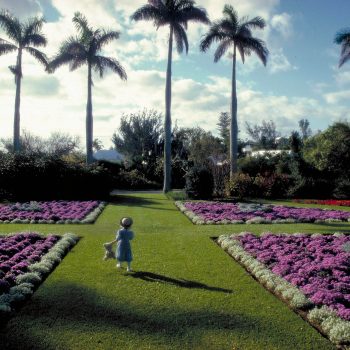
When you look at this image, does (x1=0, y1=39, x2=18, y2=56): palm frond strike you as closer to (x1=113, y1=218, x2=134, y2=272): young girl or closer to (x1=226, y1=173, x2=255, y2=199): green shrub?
(x1=226, y1=173, x2=255, y2=199): green shrub

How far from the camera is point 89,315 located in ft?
19.8

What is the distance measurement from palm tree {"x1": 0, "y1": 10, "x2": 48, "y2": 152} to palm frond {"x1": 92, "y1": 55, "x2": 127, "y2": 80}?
3979 millimetres

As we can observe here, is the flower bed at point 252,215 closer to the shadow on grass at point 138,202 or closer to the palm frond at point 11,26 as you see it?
the shadow on grass at point 138,202

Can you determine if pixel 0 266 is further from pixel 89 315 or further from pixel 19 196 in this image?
pixel 19 196

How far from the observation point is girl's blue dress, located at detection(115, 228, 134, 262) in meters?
8.28

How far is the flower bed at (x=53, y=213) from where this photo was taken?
589 inches

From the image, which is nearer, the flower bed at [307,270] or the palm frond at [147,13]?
the flower bed at [307,270]

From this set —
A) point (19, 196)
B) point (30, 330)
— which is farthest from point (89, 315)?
point (19, 196)

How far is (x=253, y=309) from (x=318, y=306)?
99cm

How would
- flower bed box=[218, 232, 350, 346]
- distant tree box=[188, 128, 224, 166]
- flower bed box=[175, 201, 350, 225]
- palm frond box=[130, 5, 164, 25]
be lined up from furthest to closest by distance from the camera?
1. distant tree box=[188, 128, 224, 166]
2. palm frond box=[130, 5, 164, 25]
3. flower bed box=[175, 201, 350, 225]
4. flower bed box=[218, 232, 350, 346]

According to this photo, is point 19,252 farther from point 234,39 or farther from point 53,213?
point 234,39

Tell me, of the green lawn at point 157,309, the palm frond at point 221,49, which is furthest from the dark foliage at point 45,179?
the palm frond at point 221,49

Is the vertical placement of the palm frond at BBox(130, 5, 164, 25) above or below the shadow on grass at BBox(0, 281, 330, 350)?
above

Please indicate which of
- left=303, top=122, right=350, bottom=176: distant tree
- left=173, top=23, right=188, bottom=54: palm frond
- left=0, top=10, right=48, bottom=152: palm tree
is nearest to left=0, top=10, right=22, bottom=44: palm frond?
left=0, top=10, right=48, bottom=152: palm tree
